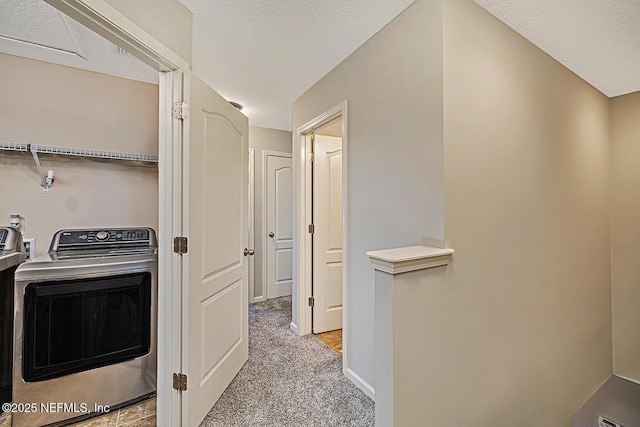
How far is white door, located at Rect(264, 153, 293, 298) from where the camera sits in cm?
388

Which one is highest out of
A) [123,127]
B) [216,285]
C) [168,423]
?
[123,127]

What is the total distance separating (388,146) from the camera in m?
1.70

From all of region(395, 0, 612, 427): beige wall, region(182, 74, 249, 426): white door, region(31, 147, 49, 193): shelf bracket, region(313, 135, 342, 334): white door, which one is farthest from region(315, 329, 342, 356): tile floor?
region(31, 147, 49, 193): shelf bracket

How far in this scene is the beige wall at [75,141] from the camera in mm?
1933

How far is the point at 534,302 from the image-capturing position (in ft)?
5.91

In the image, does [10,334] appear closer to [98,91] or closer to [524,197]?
[98,91]

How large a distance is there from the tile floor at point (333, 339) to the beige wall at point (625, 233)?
2.48 meters

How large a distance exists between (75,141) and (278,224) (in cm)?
235

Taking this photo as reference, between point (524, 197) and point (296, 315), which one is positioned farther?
point (296, 315)

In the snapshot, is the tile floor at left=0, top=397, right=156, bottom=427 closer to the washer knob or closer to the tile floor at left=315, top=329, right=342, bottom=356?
the washer knob

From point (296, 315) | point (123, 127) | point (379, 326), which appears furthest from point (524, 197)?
point (123, 127)

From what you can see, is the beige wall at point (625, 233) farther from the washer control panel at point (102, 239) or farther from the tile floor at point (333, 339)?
the washer control panel at point (102, 239)

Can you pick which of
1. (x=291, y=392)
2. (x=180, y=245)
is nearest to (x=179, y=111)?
(x=180, y=245)

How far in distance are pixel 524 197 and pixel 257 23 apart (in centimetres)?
199
